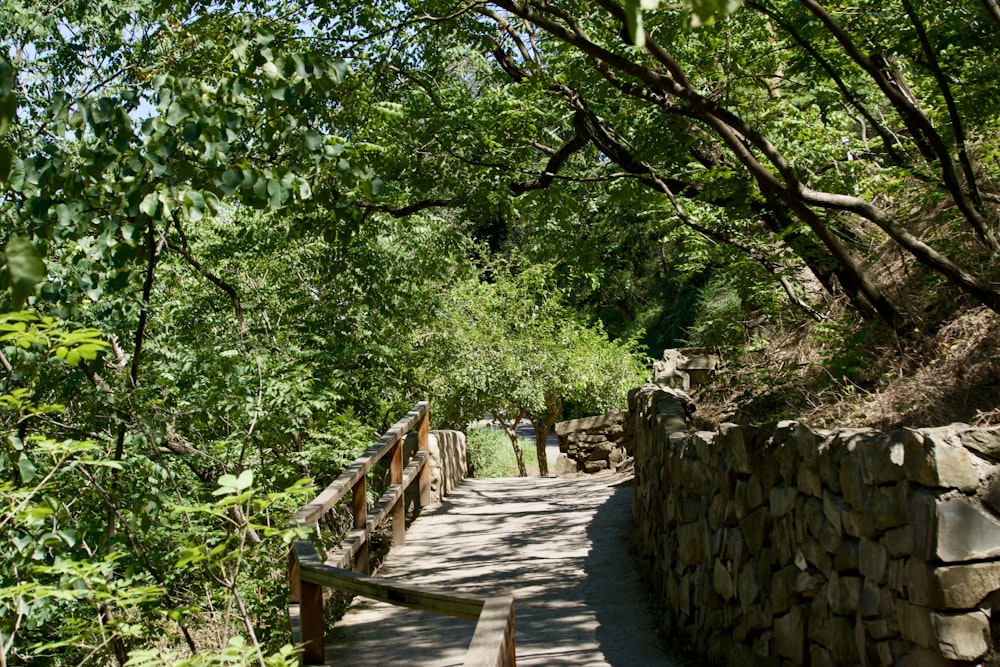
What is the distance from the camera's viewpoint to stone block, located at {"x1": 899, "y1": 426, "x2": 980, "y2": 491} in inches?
133

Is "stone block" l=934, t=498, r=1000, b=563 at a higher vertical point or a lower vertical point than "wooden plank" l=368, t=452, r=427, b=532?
lower

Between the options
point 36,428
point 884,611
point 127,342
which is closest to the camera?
point 884,611

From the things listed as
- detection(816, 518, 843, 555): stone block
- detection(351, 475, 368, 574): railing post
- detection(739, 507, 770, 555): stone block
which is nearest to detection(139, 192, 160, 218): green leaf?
detection(816, 518, 843, 555): stone block

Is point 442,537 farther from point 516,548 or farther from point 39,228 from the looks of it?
point 39,228

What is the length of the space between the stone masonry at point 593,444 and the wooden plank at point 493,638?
11.8 meters

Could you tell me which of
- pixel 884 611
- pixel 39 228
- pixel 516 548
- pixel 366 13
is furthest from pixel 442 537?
pixel 39 228

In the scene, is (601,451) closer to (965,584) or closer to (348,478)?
(348,478)

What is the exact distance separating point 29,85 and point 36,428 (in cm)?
450

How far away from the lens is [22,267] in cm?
134

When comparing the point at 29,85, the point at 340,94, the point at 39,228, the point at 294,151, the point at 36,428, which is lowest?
the point at 36,428

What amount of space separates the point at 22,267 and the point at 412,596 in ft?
7.17

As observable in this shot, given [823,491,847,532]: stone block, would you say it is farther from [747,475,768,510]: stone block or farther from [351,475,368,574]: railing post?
[351,475,368,574]: railing post

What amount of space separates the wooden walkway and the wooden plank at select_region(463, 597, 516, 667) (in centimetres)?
219

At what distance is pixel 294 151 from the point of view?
3.82 meters
